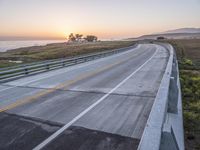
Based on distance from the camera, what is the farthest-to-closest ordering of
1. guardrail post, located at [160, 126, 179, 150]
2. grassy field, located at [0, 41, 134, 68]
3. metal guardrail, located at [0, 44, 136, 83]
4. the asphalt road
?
1. grassy field, located at [0, 41, 134, 68]
2. metal guardrail, located at [0, 44, 136, 83]
3. the asphalt road
4. guardrail post, located at [160, 126, 179, 150]

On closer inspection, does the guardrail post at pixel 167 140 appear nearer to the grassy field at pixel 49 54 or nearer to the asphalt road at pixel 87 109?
the asphalt road at pixel 87 109

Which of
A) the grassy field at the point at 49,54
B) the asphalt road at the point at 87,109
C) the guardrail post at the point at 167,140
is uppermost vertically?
the guardrail post at the point at 167,140

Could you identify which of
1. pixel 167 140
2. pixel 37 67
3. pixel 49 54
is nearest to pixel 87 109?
pixel 167 140

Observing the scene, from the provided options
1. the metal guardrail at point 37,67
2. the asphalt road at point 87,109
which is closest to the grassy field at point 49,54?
the metal guardrail at point 37,67

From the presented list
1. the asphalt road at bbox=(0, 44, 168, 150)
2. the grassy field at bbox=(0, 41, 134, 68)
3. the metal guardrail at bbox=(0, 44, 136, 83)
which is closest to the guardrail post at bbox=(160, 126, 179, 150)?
the asphalt road at bbox=(0, 44, 168, 150)

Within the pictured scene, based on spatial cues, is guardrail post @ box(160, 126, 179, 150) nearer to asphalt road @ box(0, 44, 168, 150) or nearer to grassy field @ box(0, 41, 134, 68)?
asphalt road @ box(0, 44, 168, 150)

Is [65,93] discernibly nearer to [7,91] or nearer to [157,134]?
[7,91]

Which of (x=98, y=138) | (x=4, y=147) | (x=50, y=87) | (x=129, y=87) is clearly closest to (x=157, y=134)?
(x=98, y=138)

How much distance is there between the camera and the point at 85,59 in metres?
27.3

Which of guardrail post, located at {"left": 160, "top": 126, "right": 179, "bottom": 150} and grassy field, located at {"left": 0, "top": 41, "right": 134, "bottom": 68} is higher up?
guardrail post, located at {"left": 160, "top": 126, "right": 179, "bottom": 150}

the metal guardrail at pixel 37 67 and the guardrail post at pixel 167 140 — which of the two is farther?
the metal guardrail at pixel 37 67

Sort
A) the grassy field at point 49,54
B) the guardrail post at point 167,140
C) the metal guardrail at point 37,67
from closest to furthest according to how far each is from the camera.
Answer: the guardrail post at point 167,140, the metal guardrail at point 37,67, the grassy field at point 49,54

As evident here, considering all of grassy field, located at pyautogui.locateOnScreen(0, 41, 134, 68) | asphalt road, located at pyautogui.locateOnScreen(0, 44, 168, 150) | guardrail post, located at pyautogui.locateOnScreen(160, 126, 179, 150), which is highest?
guardrail post, located at pyautogui.locateOnScreen(160, 126, 179, 150)

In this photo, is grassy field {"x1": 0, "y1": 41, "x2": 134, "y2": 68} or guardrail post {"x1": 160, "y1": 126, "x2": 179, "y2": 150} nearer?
guardrail post {"x1": 160, "y1": 126, "x2": 179, "y2": 150}
